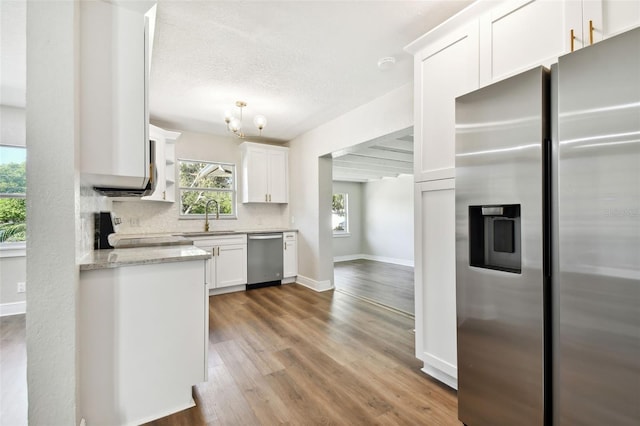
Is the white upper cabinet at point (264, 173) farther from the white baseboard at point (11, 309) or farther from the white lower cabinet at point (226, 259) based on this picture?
the white baseboard at point (11, 309)

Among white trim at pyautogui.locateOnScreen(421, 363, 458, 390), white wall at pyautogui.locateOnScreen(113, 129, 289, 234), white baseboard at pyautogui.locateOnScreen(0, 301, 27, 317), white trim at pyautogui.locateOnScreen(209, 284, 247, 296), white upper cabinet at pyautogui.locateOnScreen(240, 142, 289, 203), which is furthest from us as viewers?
white upper cabinet at pyautogui.locateOnScreen(240, 142, 289, 203)

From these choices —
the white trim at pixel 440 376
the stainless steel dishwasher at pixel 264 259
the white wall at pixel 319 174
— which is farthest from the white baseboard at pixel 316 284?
the white trim at pixel 440 376

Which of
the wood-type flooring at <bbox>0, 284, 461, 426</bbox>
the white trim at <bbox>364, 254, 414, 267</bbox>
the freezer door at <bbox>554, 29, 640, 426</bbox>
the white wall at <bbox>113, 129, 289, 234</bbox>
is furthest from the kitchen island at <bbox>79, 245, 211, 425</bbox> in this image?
the white trim at <bbox>364, 254, 414, 267</bbox>

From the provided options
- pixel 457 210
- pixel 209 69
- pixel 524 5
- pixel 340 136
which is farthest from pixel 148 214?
pixel 524 5

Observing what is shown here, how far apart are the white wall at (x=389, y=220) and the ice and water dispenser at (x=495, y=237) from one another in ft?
18.8

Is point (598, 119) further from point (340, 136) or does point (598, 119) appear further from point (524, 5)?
point (340, 136)

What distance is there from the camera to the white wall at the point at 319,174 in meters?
3.39

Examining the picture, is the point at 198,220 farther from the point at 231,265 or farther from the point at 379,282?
the point at 379,282

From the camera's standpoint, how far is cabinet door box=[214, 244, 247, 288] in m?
4.20

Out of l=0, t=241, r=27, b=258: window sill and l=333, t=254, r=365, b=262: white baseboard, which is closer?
l=0, t=241, r=27, b=258: window sill

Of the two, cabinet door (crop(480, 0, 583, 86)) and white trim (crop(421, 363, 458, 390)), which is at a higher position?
cabinet door (crop(480, 0, 583, 86))

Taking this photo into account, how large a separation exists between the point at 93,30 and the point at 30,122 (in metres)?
0.62

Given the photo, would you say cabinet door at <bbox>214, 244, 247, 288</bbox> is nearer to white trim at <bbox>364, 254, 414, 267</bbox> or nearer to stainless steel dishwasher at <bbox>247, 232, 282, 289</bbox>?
stainless steel dishwasher at <bbox>247, 232, 282, 289</bbox>

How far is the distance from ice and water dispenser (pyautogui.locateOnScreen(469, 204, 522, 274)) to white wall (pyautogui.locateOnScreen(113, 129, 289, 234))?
13.4 feet
